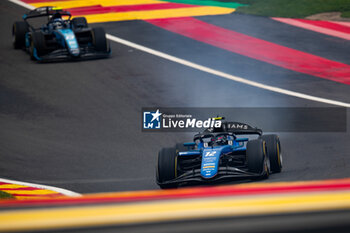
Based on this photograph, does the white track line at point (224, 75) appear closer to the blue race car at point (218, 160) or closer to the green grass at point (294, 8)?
the green grass at point (294, 8)

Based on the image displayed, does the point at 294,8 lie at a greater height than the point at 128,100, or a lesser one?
greater

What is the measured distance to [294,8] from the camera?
2433 cm

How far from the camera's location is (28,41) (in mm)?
20031

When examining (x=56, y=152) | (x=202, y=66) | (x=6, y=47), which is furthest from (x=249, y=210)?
(x=6, y=47)

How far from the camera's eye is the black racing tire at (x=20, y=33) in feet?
67.0

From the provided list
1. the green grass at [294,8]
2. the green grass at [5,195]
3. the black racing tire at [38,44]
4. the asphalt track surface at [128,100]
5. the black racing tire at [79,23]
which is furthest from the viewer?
the green grass at [294,8]

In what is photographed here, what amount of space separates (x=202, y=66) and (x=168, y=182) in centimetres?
959

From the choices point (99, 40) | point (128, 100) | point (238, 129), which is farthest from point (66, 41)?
point (238, 129)

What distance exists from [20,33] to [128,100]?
6.21 m

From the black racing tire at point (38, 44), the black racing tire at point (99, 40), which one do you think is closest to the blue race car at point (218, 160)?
the black racing tire at point (99, 40)

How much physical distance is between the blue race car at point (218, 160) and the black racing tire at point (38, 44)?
31.0ft

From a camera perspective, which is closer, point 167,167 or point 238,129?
point 167,167

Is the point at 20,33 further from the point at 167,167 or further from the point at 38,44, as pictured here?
the point at 167,167

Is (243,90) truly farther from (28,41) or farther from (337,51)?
(28,41)
